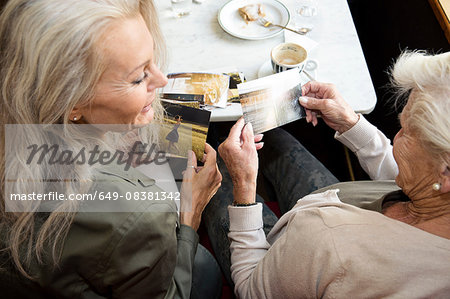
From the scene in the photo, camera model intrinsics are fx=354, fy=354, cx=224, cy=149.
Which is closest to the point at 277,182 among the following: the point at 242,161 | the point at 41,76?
the point at 242,161

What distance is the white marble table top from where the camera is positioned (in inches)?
50.8

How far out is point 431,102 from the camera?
0.75 metres

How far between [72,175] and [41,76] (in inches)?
9.4

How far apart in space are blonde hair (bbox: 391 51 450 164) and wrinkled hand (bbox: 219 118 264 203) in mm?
501

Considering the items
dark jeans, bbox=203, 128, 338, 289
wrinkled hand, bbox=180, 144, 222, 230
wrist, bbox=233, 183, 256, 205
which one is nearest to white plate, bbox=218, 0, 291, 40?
dark jeans, bbox=203, 128, 338, 289

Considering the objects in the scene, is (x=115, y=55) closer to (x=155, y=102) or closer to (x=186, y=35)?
(x=155, y=102)

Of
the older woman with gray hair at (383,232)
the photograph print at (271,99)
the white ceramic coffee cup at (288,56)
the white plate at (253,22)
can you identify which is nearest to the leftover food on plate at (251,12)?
the white plate at (253,22)

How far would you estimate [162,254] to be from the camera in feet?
2.76

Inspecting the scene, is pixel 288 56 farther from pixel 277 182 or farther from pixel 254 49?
pixel 277 182

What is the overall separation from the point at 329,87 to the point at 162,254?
81 centimetres

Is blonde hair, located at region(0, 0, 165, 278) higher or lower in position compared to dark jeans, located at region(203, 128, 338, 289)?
higher

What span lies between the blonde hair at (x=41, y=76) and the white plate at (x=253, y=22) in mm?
702

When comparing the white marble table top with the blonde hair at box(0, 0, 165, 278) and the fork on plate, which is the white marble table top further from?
the blonde hair at box(0, 0, 165, 278)

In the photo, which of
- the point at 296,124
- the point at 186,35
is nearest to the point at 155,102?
the point at 186,35
